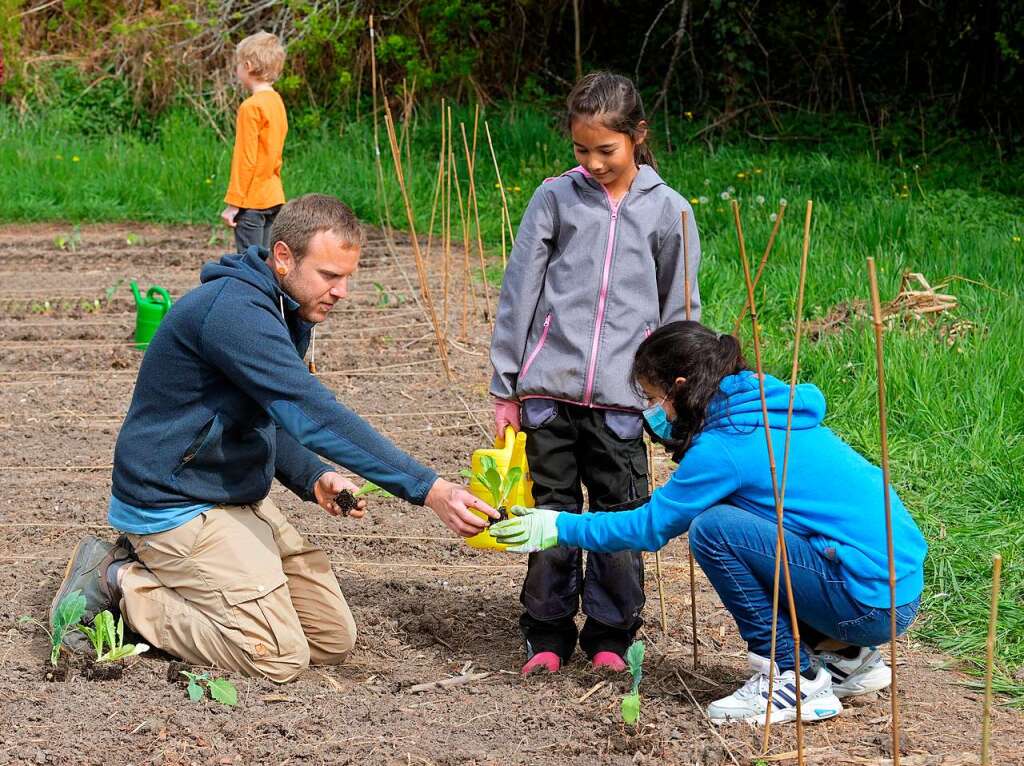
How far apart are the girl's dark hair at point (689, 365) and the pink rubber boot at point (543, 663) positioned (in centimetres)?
71

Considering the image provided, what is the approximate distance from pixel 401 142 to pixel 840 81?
4109 millimetres

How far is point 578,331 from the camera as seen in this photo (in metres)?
2.93

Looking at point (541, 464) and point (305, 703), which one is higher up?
point (541, 464)

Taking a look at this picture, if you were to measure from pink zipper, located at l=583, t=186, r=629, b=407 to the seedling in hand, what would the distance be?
122cm

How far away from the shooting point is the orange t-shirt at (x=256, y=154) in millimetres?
5945

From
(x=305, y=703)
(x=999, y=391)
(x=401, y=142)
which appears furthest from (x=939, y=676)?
(x=401, y=142)

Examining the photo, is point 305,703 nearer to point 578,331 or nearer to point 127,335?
point 578,331

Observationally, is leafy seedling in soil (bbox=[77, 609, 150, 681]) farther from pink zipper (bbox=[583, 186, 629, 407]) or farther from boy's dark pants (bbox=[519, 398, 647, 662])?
pink zipper (bbox=[583, 186, 629, 407])

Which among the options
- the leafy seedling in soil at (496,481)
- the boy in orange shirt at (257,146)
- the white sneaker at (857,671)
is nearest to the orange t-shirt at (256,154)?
the boy in orange shirt at (257,146)

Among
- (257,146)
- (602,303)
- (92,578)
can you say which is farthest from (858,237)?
(92,578)

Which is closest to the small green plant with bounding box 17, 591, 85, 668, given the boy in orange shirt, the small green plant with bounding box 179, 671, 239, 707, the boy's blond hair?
the small green plant with bounding box 179, 671, 239, 707

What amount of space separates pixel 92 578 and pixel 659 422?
1.44 metres

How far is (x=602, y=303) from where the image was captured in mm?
2945

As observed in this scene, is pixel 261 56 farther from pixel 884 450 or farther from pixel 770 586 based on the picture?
pixel 884 450
